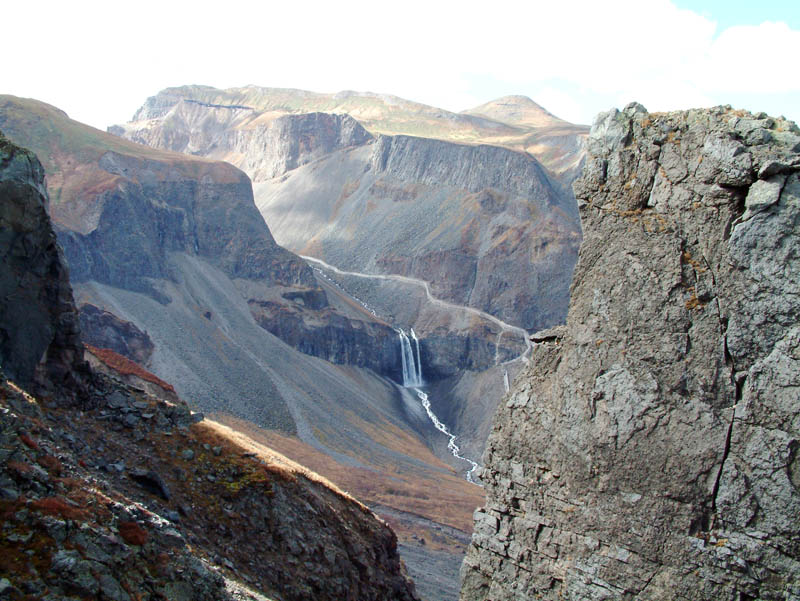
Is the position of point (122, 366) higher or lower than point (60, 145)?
lower

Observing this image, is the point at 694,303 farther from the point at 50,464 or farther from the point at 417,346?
the point at 417,346

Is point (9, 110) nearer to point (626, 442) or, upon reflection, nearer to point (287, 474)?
point (287, 474)

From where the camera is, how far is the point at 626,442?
433 inches

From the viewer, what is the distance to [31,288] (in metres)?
18.5

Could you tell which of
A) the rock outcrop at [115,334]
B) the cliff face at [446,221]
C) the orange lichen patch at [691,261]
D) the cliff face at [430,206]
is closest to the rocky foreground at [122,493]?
the orange lichen patch at [691,261]

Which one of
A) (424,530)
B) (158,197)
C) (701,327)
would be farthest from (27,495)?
(158,197)

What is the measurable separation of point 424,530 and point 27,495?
42.3 m

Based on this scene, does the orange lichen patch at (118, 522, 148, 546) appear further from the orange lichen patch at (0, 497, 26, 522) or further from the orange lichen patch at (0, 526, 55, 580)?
the orange lichen patch at (0, 497, 26, 522)

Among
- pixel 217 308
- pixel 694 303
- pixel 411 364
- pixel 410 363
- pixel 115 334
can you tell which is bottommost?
pixel 411 364

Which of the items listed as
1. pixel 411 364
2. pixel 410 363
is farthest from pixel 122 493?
pixel 411 364

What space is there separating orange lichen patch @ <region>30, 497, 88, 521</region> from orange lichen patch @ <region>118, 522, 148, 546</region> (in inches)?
37.1

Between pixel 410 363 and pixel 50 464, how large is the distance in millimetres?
92307

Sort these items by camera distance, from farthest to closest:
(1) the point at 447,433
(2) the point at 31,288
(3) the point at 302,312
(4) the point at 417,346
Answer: (4) the point at 417,346 < (3) the point at 302,312 < (1) the point at 447,433 < (2) the point at 31,288

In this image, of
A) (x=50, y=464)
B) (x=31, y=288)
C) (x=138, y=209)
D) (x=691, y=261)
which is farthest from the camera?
(x=138, y=209)
